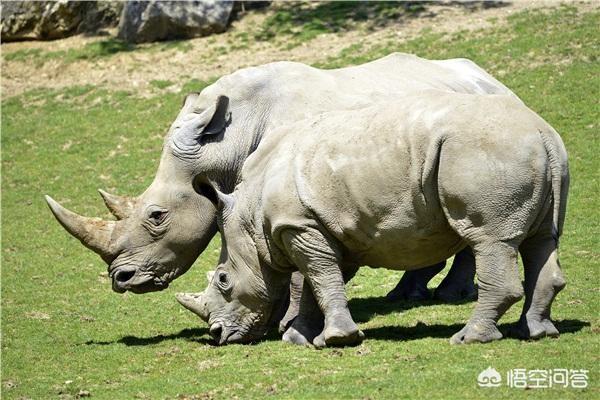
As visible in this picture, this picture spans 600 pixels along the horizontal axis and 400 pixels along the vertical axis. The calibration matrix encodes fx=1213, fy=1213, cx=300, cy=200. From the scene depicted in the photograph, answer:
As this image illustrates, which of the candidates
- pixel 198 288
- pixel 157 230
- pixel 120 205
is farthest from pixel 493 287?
pixel 198 288

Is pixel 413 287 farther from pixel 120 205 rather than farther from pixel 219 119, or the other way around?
pixel 120 205

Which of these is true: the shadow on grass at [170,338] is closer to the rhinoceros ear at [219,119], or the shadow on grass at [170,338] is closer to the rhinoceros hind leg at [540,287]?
the rhinoceros ear at [219,119]

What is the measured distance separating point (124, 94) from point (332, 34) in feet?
15.1

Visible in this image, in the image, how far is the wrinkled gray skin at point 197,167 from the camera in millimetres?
12984

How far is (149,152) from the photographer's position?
72.2 ft

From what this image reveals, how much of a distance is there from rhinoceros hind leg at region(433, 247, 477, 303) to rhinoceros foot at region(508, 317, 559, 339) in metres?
3.05

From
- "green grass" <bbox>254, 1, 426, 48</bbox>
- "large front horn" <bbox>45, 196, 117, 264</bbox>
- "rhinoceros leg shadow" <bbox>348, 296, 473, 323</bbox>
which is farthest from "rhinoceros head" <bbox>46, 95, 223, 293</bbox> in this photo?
"green grass" <bbox>254, 1, 426, 48</bbox>

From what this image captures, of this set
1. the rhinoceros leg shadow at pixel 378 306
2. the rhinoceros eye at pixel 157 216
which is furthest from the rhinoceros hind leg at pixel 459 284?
the rhinoceros eye at pixel 157 216

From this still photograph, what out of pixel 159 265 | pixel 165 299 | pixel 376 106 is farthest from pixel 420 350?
pixel 165 299

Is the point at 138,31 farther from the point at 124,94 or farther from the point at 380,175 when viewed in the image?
the point at 380,175

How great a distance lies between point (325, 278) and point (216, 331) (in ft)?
5.02

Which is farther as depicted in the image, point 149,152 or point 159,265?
point 149,152

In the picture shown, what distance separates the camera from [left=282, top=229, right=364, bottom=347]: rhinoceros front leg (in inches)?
438

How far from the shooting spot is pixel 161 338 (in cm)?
1299
